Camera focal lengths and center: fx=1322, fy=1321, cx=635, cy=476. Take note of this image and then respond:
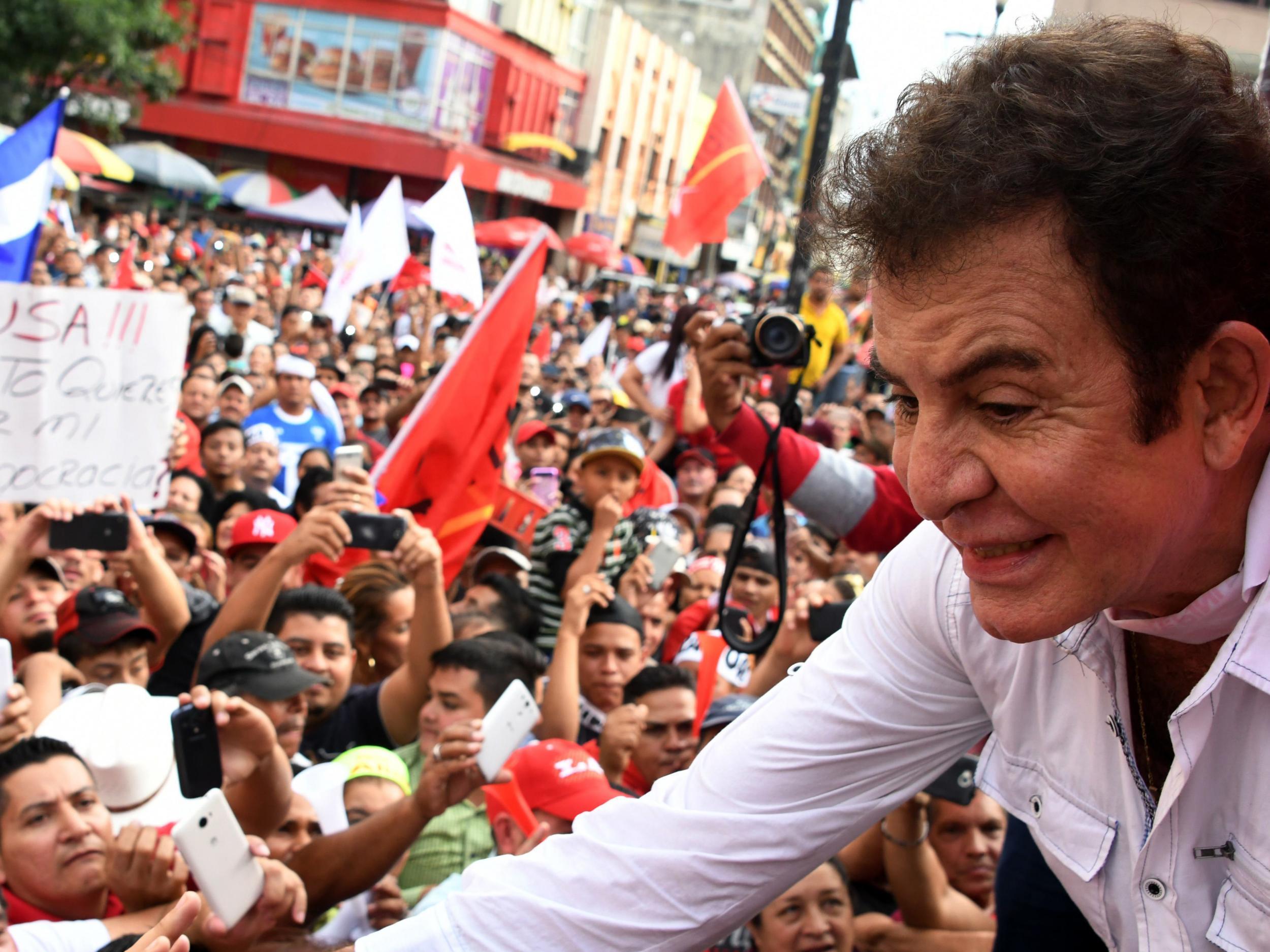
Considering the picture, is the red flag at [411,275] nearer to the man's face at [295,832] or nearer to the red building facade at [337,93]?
the man's face at [295,832]

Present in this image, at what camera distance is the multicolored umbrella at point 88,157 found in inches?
840

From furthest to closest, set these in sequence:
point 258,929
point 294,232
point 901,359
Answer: point 294,232 → point 258,929 → point 901,359

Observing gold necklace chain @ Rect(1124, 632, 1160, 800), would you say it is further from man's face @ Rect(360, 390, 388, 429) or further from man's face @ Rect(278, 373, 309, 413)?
man's face @ Rect(360, 390, 388, 429)

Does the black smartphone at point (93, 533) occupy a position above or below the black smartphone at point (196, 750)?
above

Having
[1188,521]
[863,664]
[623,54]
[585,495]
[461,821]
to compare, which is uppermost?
[623,54]

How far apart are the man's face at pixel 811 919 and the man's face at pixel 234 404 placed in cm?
671

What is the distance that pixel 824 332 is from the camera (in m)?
10.8

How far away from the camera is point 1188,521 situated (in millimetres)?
1302

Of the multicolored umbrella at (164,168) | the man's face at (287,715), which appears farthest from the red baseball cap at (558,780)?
the multicolored umbrella at (164,168)

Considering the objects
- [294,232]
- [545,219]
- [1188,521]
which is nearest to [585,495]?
[1188,521]

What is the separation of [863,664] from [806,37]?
9991 centimetres

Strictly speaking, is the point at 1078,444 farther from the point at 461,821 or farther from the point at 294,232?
the point at 294,232

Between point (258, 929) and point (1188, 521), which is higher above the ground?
point (1188, 521)

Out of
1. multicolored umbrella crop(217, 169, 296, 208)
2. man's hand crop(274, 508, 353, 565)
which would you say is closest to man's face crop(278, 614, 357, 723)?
man's hand crop(274, 508, 353, 565)
